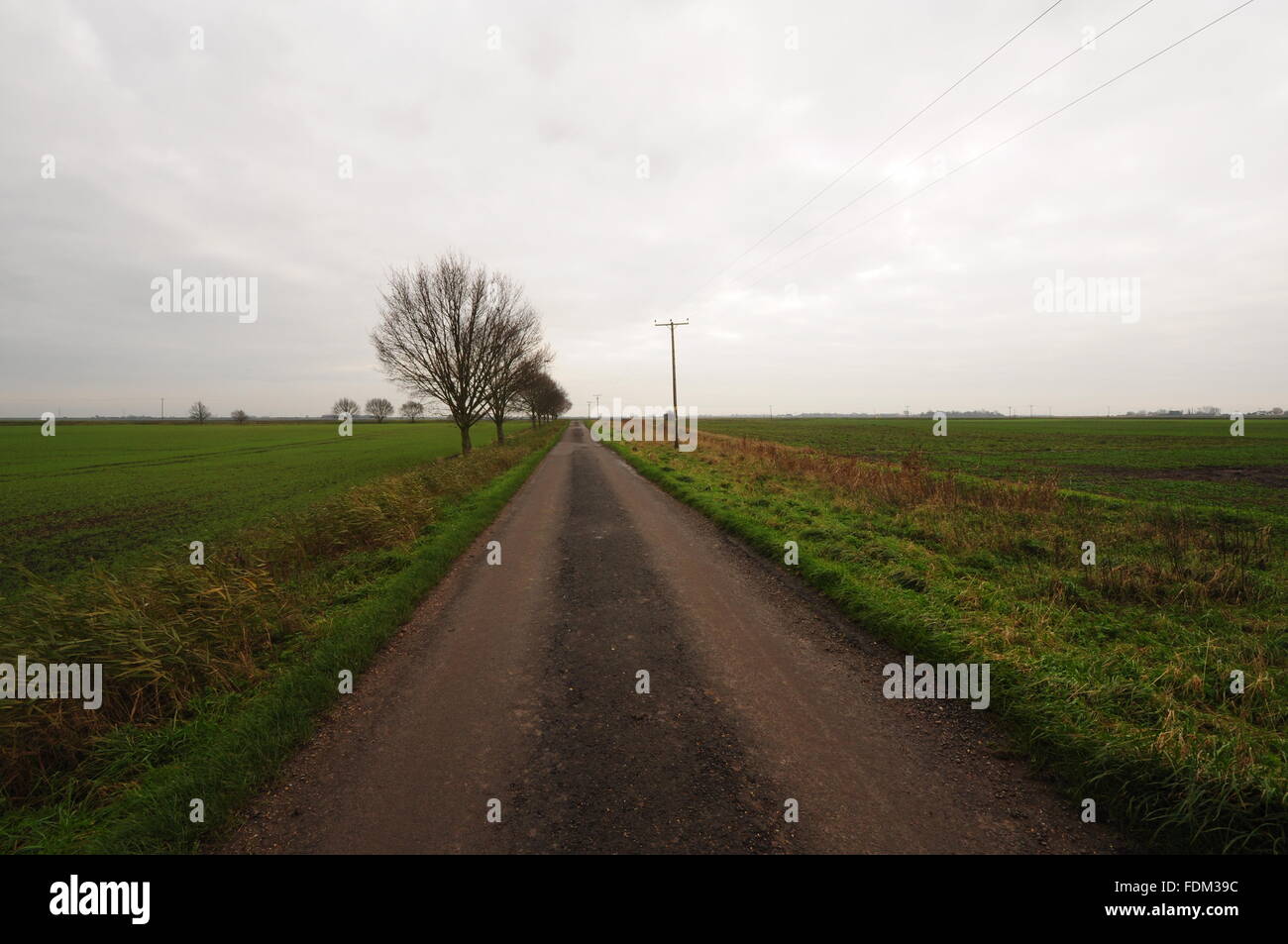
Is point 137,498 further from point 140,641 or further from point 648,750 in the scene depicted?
point 648,750

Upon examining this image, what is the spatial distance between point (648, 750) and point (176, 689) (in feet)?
15.7

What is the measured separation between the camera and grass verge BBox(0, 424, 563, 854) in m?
3.28

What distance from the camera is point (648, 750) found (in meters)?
3.83

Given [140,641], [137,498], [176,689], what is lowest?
[176,689]

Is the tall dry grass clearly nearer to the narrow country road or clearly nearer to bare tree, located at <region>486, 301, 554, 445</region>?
the narrow country road

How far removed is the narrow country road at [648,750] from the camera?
2992 millimetres

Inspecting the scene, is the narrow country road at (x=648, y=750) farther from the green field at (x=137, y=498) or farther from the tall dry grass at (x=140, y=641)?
the green field at (x=137, y=498)

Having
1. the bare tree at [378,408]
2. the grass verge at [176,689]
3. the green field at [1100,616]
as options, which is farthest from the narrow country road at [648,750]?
the bare tree at [378,408]

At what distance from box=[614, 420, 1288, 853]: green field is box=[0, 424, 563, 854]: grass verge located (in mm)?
6361

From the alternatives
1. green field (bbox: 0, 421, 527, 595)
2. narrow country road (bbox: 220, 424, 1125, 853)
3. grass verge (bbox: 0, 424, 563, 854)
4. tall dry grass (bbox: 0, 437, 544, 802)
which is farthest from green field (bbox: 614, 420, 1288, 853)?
green field (bbox: 0, 421, 527, 595)

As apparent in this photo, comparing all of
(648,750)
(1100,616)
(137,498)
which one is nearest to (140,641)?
(648,750)
